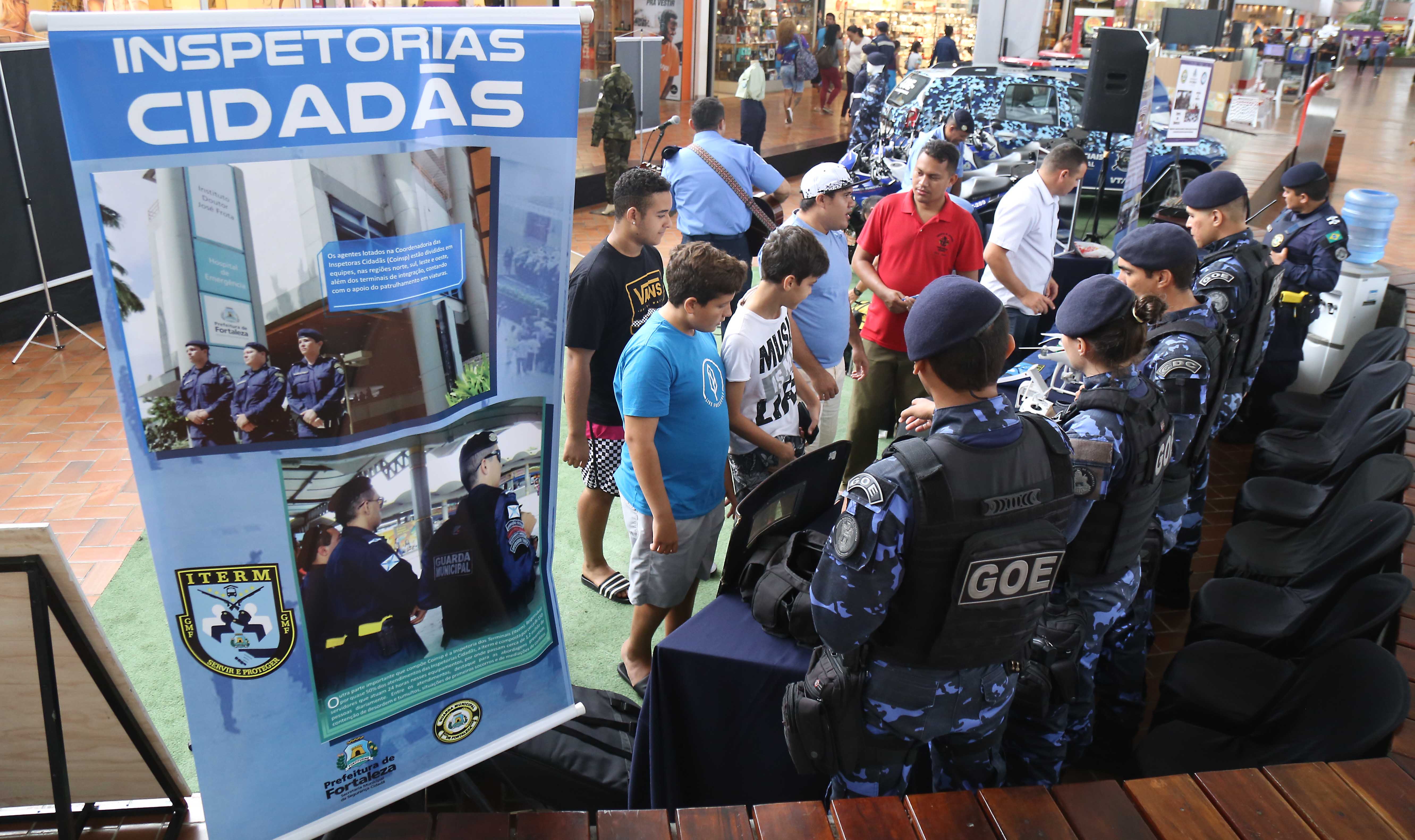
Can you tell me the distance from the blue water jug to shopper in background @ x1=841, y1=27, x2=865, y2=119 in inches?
381

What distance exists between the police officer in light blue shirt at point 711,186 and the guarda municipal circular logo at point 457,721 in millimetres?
3475

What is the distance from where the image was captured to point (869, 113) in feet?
38.3

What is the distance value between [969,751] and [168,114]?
2113 mm

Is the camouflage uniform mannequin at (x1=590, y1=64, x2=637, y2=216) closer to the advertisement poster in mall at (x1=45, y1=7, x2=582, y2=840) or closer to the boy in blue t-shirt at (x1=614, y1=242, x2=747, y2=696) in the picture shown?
the boy in blue t-shirt at (x1=614, y1=242, x2=747, y2=696)

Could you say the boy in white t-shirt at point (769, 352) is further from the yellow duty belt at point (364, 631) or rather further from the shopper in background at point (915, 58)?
the shopper in background at point (915, 58)

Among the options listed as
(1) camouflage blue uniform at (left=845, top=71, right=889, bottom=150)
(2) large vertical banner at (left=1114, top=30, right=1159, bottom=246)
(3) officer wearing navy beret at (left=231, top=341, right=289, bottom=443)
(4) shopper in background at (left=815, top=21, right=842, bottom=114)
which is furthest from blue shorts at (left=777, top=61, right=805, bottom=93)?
(3) officer wearing navy beret at (left=231, top=341, right=289, bottom=443)

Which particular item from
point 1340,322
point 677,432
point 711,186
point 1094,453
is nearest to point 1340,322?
point 1340,322

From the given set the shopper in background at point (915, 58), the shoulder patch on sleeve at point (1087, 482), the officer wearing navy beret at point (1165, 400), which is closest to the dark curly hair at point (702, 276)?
the shoulder patch on sleeve at point (1087, 482)

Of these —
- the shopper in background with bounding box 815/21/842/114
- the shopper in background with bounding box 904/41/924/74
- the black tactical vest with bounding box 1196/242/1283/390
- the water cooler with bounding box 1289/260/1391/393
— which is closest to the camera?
the black tactical vest with bounding box 1196/242/1283/390

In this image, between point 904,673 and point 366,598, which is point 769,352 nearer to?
point 904,673

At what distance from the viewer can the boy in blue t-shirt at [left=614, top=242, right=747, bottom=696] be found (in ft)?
8.71

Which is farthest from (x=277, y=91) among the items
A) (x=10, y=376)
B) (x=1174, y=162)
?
(x=1174, y=162)

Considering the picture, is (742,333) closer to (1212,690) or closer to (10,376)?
(1212,690)

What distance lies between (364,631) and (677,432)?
45.0 inches
